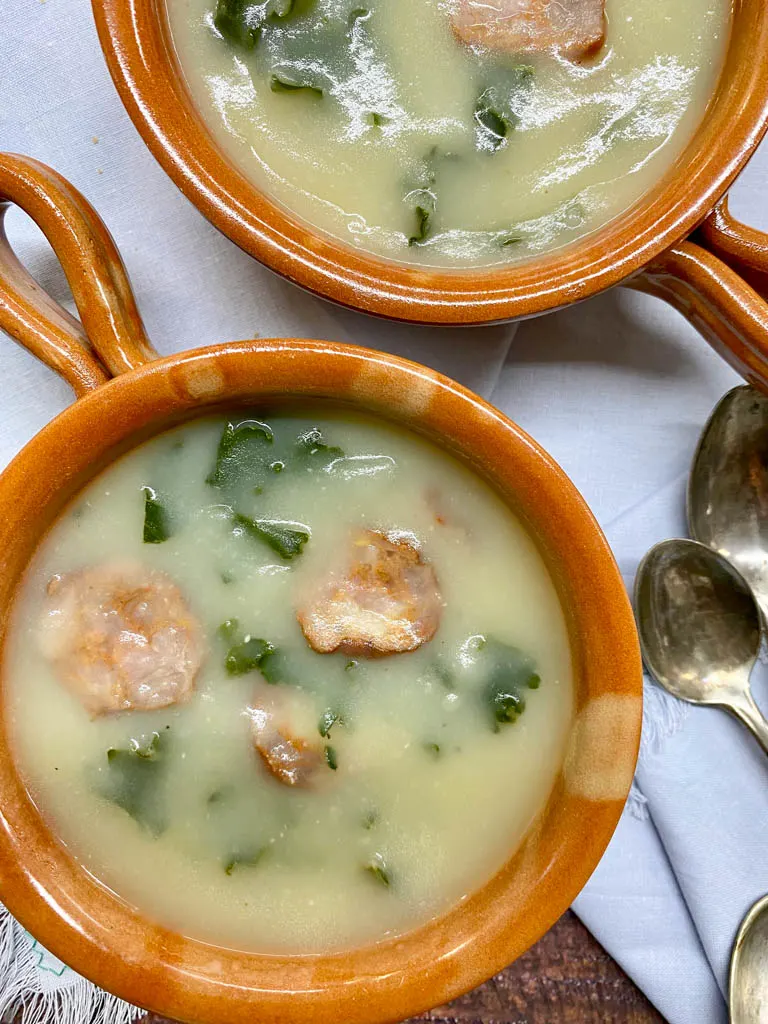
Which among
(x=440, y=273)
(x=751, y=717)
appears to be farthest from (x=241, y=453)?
(x=751, y=717)

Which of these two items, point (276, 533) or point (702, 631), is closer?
point (276, 533)

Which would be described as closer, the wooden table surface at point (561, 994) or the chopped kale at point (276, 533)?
the chopped kale at point (276, 533)

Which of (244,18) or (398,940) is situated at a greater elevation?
(244,18)

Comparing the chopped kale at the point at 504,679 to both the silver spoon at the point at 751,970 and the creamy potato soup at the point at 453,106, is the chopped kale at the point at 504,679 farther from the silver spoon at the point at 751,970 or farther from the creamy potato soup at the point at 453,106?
the silver spoon at the point at 751,970

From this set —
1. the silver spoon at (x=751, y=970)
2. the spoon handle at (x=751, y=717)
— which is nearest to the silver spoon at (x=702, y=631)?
the spoon handle at (x=751, y=717)

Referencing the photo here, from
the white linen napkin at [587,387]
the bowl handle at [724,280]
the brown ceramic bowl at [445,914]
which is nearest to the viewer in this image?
the brown ceramic bowl at [445,914]

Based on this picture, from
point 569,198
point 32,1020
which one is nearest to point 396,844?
point 32,1020

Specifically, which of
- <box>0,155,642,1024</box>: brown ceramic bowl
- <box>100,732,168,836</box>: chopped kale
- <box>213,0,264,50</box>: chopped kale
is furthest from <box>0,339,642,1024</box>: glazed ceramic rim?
<box>213,0,264,50</box>: chopped kale

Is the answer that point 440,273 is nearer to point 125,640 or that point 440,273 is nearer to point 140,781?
point 125,640
